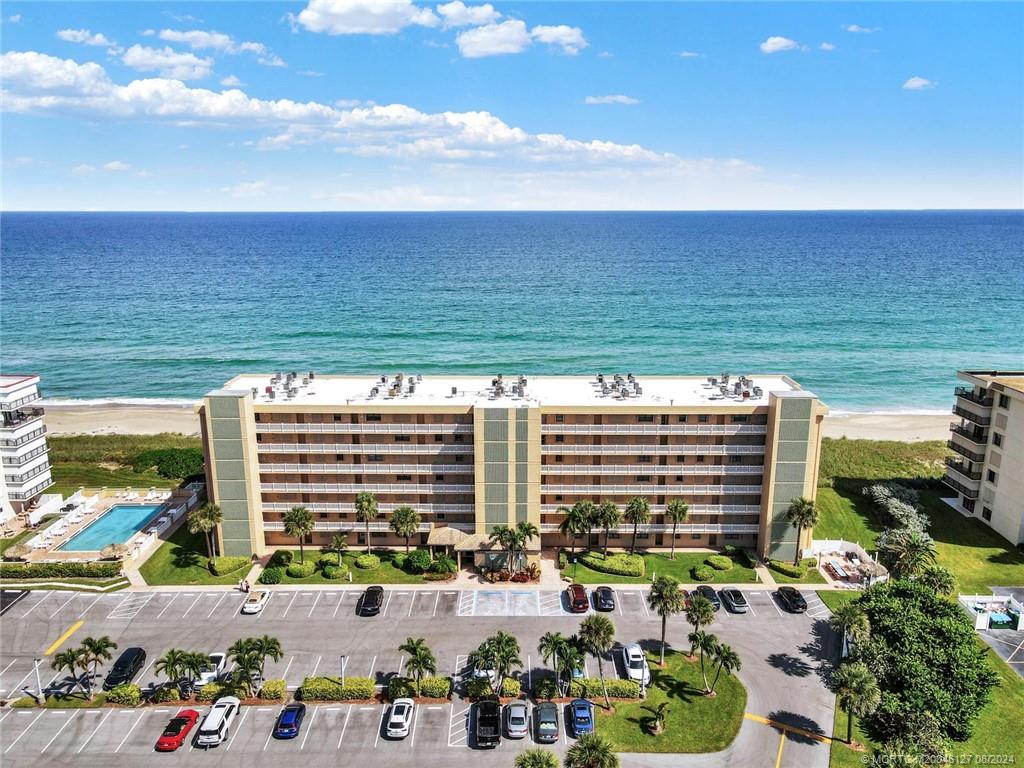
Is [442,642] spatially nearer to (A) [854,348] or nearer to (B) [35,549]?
(B) [35,549]

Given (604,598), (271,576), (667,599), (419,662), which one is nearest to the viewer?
(419,662)

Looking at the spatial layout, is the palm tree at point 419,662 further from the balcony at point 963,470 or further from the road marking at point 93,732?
the balcony at point 963,470

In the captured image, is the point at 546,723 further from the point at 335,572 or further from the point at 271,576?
the point at 271,576

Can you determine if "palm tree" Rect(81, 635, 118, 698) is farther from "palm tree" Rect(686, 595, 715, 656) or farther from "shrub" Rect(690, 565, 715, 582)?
"shrub" Rect(690, 565, 715, 582)

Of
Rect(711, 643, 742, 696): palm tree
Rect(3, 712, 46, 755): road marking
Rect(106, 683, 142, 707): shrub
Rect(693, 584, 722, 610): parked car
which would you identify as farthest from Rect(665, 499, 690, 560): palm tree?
Rect(3, 712, 46, 755): road marking

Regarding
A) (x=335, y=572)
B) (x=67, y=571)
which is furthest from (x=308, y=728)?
(x=67, y=571)

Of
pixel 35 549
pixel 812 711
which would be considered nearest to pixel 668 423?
pixel 812 711

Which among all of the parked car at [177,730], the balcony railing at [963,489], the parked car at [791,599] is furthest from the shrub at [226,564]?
the balcony railing at [963,489]
